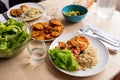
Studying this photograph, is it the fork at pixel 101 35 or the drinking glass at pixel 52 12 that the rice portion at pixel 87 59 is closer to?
the fork at pixel 101 35

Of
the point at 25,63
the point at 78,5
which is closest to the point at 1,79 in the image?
the point at 25,63

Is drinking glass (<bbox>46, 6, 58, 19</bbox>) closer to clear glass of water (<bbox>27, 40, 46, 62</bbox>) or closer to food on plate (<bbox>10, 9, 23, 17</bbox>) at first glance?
food on plate (<bbox>10, 9, 23, 17</bbox>)

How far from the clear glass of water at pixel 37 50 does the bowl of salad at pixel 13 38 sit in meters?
0.05

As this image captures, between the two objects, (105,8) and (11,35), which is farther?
(105,8)

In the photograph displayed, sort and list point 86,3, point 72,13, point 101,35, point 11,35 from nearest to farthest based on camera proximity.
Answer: point 11,35
point 101,35
point 72,13
point 86,3

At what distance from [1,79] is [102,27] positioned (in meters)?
0.66

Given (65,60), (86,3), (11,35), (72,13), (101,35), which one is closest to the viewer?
(65,60)

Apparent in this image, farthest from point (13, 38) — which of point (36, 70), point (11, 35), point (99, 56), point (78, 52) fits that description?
point (99, 56)

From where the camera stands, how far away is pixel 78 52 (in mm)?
893

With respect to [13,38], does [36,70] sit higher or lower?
lower

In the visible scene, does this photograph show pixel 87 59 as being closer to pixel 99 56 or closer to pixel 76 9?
pixel 99 56

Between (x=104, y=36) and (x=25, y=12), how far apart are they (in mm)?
568

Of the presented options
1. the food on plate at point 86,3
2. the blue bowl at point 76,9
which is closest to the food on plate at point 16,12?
the blue bowl at point 76,9

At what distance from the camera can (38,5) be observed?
1342mm
